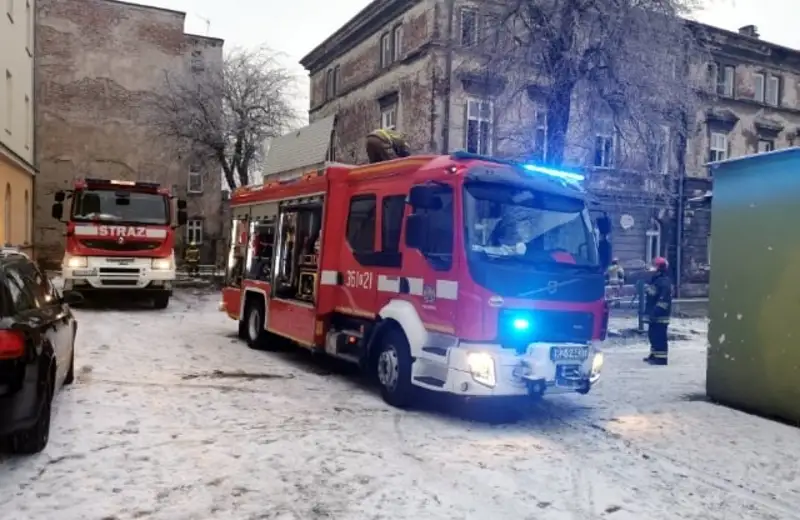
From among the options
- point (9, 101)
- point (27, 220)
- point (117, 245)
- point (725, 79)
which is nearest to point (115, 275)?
point (117, 245)

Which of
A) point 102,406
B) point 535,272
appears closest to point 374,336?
point 535,272

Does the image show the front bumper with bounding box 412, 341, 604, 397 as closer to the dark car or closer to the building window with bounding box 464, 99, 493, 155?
the dark car

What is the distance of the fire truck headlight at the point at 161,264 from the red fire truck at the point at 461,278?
8.17 metres

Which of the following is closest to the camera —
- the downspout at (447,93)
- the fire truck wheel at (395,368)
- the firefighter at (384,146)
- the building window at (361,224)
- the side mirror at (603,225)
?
the fire truck wheel at (395,368)

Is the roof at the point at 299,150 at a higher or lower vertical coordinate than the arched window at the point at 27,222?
higher

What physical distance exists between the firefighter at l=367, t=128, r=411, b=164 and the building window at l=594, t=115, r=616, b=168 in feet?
21.3

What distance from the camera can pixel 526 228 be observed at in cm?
733

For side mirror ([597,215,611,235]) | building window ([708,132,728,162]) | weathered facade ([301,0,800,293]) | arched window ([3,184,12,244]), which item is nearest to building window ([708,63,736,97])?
weathered facade ([301,0,800,293])

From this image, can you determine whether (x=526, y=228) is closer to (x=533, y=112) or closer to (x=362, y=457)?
(x=362, y=457)

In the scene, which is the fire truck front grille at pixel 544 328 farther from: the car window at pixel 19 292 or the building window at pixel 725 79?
the building window at pixel 725 79

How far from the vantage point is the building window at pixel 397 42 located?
25.0 m

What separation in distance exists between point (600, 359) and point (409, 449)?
2653mm

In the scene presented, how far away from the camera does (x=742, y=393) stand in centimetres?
828

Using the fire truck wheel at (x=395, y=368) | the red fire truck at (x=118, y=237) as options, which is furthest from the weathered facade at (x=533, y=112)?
the fire truck wheel at (x=395, y=368)
